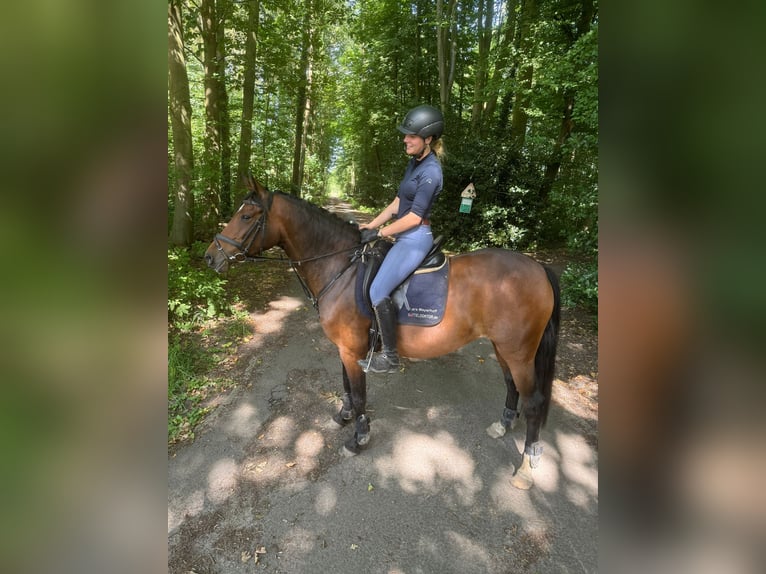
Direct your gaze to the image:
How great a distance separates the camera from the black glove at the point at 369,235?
11.8 ft

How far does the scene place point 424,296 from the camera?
3445 millimetres

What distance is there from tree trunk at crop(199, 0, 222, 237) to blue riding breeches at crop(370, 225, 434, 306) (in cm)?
563

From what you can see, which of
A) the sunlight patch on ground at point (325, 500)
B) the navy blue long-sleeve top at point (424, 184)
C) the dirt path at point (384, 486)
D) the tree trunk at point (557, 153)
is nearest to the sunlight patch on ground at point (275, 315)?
the dirt path at point (384, 486)

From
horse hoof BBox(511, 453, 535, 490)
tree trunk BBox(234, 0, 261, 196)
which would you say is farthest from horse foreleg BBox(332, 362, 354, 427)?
tree trunk BBox(234, 0, 261, 196)

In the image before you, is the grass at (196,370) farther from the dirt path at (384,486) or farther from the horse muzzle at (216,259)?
the horse muzzle at (216,259)

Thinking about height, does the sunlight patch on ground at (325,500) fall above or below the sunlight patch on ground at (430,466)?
below

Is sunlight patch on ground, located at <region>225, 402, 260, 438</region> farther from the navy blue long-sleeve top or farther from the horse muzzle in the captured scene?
the navy blue long-sleeve top

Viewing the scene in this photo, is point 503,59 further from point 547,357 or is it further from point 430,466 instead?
point 430,466

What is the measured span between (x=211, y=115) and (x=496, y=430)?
8.79 metres

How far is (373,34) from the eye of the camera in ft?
62.4

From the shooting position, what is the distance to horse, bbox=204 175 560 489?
3.38m

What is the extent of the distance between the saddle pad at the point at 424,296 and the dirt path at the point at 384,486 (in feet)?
4.89
